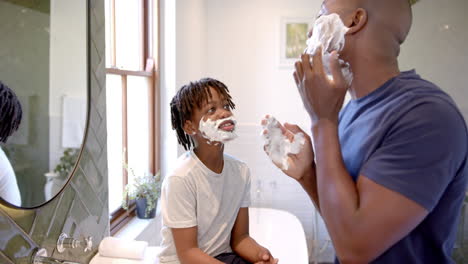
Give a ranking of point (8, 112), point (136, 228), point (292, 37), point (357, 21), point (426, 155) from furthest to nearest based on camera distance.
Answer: point (292, 37), point (136, 228), point (8, 112), point (357, 21), point (426, 155)

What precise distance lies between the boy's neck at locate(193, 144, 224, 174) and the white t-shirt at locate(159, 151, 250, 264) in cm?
2

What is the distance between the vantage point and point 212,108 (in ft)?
3.90

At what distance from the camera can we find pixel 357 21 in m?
0.67

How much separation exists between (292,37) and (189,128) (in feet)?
6.25

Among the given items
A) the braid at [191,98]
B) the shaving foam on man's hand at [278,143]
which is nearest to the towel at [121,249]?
the braid at [191,98]

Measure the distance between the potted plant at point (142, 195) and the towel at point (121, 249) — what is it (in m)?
0.60

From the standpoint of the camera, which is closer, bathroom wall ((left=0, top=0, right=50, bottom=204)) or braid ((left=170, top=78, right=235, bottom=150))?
bathroom wall ((left=0, top=0, right=50, bottom=204))

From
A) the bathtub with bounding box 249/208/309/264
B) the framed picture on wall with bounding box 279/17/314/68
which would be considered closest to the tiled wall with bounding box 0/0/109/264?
the bathtub with bounding box 249/208/309/264

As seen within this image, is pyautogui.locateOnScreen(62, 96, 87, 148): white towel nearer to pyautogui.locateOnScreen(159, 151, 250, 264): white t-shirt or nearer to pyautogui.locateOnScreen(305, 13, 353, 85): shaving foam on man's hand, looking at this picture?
pyautogui.locateOnScreen(159, 151, 250, 264): white t-shirt

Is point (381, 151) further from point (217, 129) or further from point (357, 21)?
point (217, 129)

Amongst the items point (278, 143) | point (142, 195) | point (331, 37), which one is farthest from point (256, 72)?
point (331, 37)

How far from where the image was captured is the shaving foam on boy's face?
1.15 m

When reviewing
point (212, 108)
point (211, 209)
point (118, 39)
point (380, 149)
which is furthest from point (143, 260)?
point (118, 39)

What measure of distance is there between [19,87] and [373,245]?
2.78 ft
